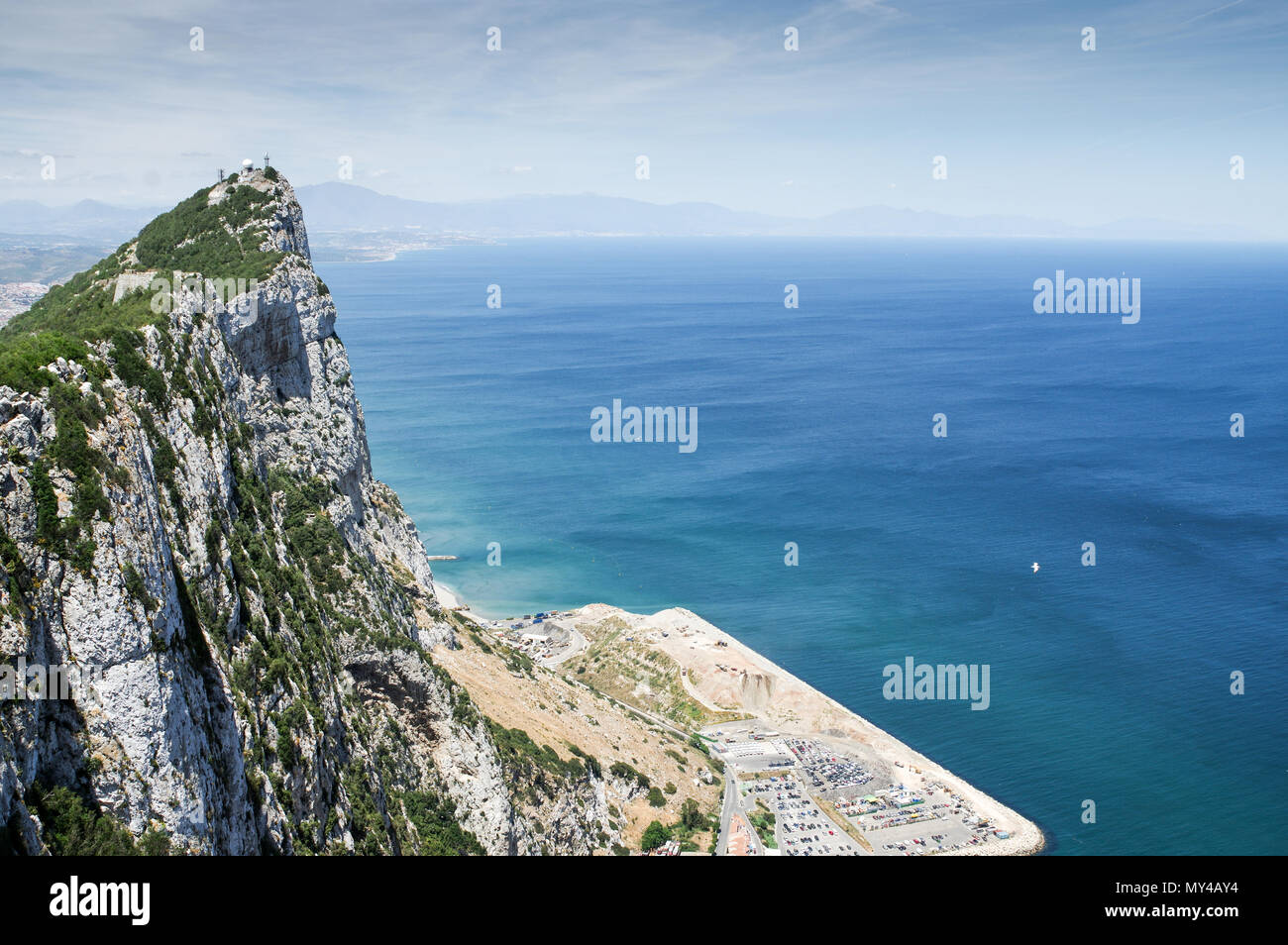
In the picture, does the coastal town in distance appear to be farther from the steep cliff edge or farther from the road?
the steep cliff edge

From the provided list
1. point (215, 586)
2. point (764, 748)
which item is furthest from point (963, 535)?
point (215, 586)

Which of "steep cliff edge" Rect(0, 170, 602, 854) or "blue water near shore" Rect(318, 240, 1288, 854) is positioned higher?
"steep cliff edge" Rect(0, 170, 602, 854)

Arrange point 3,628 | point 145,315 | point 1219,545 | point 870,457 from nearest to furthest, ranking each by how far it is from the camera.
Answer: point 3,628
point 145,315
point 1219,545
point 870,457

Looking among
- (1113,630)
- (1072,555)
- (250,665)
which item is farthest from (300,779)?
(1072,555)

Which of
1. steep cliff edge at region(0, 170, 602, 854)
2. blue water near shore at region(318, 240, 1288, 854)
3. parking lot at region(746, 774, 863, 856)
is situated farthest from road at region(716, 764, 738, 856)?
blue water near shore at region(318, 240, 1288, 854)

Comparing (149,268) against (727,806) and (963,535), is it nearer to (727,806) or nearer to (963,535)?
(727,806)
